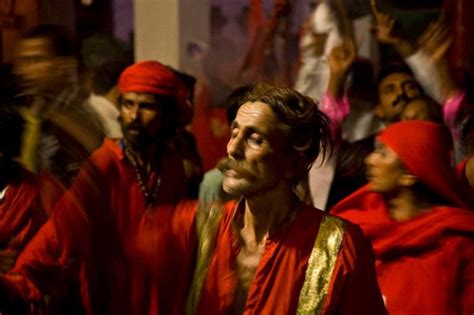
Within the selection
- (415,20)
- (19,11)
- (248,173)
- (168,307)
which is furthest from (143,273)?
(415,20)

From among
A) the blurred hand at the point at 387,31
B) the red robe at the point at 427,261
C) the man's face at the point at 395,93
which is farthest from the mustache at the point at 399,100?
the red robe at the point at 427,261

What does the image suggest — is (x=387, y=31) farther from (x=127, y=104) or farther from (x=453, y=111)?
(x=127, y=104)

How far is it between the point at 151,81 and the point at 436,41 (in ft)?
7.29

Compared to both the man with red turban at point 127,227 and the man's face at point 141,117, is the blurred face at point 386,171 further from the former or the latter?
the man's face at point 141,117

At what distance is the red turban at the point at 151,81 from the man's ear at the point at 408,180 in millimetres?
1122

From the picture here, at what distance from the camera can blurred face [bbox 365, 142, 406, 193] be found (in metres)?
4.05

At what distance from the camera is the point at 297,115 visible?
10.4 ft

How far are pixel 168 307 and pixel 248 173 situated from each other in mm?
521

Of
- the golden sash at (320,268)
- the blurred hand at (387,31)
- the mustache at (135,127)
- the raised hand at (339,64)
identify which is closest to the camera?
the golden sash at (320,268)

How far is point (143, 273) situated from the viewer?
10.6 feet

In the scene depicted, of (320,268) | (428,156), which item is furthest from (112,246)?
(428,156)

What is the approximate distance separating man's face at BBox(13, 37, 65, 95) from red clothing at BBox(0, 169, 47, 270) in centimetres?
37

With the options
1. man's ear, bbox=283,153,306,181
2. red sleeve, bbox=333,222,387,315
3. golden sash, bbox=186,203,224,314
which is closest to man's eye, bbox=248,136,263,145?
man's ear, bbox=283,153,306,181

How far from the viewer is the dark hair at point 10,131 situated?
3.74 metres
